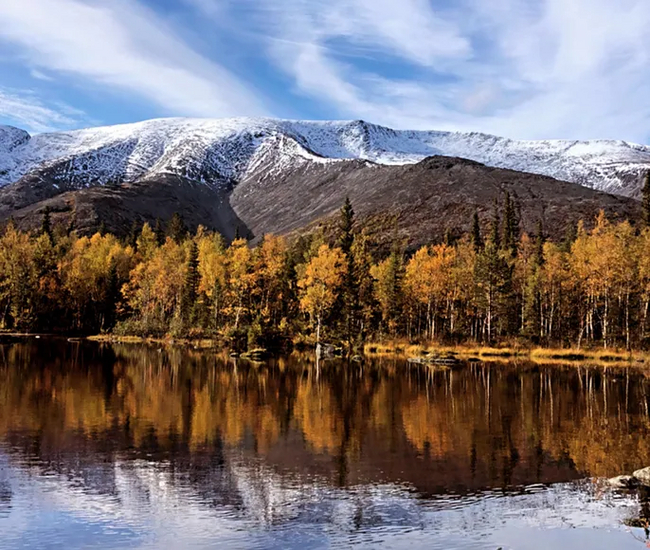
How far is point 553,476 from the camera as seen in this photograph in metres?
22.1

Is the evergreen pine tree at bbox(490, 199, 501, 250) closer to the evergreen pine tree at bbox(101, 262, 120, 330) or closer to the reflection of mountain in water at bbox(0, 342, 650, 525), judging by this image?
the evergreen pine tree at bbox(101, 262, 120, 330)

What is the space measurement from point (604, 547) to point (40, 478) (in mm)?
16247

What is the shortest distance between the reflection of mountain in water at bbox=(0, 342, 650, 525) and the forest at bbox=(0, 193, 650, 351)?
26.6 m

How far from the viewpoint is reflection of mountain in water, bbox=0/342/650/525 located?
20.4m

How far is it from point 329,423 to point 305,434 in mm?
3241

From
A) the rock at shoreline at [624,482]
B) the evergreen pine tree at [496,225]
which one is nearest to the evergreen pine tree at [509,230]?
the evergreen pine tree at [496,225]

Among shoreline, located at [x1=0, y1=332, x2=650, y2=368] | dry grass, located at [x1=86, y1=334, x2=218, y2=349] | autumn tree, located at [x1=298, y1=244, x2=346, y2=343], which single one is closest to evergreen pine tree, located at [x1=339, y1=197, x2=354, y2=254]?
autumn tree, located at [x1=298, y1=244, x2=346, y2=343]

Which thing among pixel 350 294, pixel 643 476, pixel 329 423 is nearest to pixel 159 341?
pixel 350 294

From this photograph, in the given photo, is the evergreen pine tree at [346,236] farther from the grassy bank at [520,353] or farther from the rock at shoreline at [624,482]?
the rock at shoreline at [624,482]

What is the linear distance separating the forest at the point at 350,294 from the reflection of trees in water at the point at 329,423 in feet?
78.3

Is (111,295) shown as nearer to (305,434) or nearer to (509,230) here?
(305,434)

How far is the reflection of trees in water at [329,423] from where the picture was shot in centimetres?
2261

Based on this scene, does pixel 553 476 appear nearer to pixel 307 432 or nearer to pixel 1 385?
pixel 307 432

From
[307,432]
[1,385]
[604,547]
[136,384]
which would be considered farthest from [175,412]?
[604,547]
